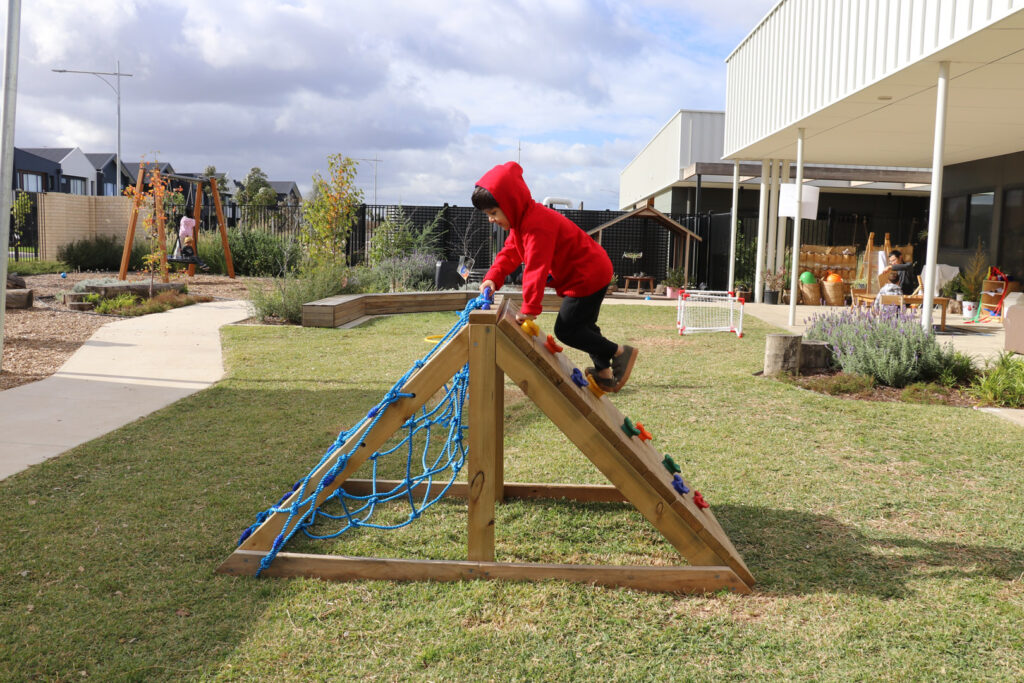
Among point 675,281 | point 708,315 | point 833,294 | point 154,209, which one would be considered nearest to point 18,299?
point 154,209

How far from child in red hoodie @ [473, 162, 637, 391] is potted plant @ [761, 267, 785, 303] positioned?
1389 cm

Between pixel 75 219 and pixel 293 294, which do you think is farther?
pixel 75 219

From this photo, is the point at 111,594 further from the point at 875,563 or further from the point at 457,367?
the point at 875,563

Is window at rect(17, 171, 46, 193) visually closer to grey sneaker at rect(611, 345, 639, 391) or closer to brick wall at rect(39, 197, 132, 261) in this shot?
brick wall at rect(39, 197, 132, 261)

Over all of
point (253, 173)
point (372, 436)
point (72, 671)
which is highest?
point (253, 173)

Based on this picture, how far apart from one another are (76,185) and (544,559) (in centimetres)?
7207

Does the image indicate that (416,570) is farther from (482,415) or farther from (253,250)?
(253,250)

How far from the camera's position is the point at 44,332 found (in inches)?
395

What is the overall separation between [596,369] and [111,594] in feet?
8.70

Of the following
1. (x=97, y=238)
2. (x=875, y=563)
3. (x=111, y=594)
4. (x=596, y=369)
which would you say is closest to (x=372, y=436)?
(x=111, y=594)

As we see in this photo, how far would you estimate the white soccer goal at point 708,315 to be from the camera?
11719mm

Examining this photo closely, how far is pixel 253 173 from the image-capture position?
3214 inches

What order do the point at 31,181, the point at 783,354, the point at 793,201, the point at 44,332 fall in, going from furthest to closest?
the point at 31,181, the point at 793,201, the point at 44,332, the point at 783,354

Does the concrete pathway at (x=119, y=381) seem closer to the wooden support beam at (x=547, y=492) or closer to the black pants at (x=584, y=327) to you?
the wooden support beam at (x=547, y=492)
